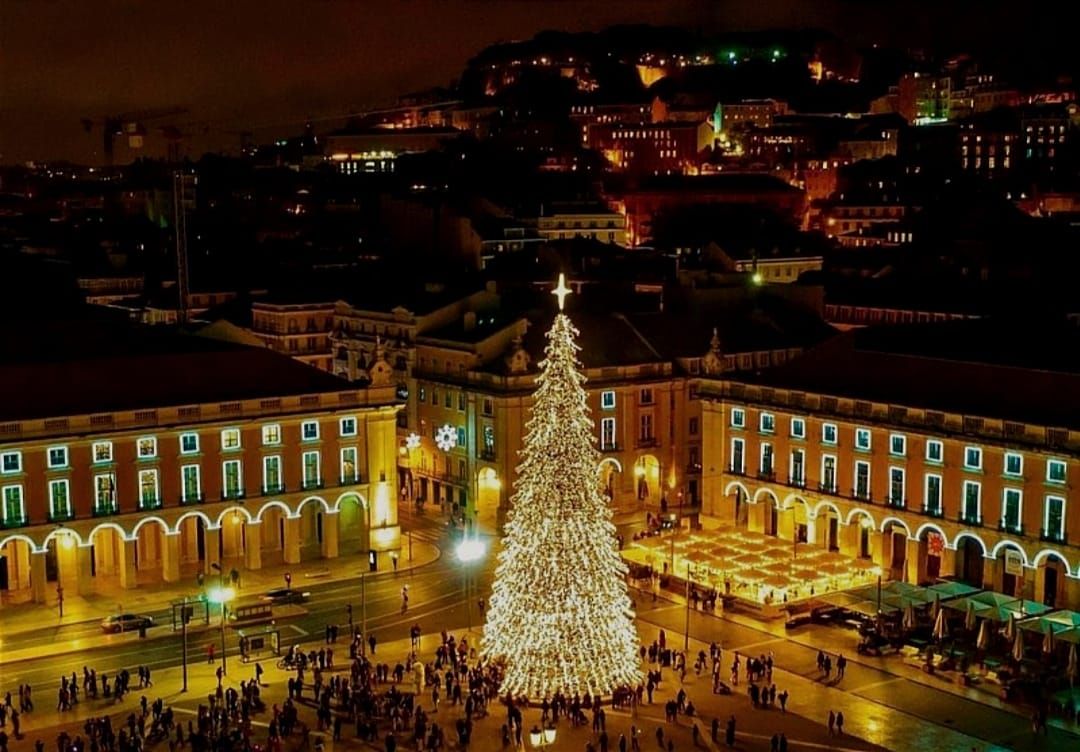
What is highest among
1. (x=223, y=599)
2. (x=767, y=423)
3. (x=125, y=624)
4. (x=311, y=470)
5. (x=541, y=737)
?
(x=767, y=423)

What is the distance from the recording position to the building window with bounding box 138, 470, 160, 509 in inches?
2997

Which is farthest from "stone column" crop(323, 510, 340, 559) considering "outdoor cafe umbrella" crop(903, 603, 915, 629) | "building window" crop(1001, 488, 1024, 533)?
"building window" crop(1001, 488, 1024, 533)

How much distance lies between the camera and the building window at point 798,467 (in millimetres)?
83062

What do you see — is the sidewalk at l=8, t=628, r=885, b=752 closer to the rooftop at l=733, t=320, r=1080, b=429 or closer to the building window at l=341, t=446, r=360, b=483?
the building window at l=341, t=446, r=360, b=483

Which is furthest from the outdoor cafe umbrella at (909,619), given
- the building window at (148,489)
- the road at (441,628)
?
the building window at (148,489)

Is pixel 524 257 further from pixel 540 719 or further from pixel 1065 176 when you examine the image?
pixel 1065 176

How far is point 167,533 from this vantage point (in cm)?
7675

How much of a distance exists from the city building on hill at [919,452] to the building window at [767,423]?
8 centimetres

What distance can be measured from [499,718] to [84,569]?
1106 inches

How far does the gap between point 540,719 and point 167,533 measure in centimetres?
2866

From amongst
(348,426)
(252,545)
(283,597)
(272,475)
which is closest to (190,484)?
(272,475)

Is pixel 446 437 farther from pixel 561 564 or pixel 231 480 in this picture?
pixel 561 564

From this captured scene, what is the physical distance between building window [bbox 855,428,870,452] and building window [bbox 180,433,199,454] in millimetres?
34599

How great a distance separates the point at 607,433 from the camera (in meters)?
93.1
